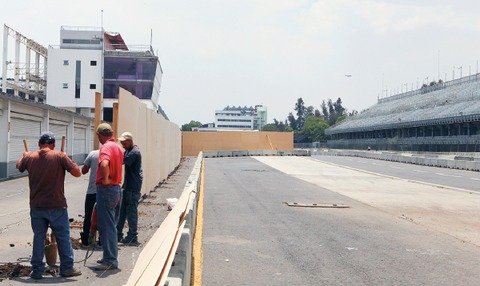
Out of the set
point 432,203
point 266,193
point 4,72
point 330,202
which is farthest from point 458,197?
point 4,72

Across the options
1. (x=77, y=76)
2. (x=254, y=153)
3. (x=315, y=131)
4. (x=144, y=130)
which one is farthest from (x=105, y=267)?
(x=315, y=131)

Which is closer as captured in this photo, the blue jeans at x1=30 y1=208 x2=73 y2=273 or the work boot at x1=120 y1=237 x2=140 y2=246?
the blue jeans at x1=30 y1=208 x2=73 y2=273

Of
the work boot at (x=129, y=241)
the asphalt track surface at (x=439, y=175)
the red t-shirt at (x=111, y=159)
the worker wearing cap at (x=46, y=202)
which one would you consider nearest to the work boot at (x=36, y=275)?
the worker wearing cap at (x=46, y=202)

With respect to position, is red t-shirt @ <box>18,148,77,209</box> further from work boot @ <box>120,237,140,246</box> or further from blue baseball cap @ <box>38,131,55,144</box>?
work boot @ <box>120,237,140,246</box>

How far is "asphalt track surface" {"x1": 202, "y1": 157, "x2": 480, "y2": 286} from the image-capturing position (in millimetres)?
7473

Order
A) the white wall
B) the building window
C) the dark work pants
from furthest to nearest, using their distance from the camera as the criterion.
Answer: the building window
the white wall
the dark work pants

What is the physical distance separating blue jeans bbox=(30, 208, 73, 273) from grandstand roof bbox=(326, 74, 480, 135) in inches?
2295

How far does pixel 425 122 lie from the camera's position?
234 ft

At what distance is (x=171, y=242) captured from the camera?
5.04m

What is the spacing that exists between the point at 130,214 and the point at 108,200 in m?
1.86

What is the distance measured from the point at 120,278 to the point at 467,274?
473cm

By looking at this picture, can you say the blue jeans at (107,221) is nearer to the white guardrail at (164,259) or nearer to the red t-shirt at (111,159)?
the red t-shirt at (111,159)

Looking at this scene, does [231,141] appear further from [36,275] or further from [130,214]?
[36,275]

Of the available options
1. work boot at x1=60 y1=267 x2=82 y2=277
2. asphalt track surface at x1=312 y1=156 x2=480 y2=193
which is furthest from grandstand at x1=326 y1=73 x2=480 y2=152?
work boot at x1=60 y1=267 x2=82 y2=277
